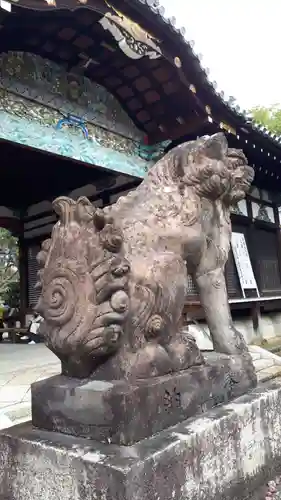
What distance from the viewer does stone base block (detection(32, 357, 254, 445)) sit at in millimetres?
1556

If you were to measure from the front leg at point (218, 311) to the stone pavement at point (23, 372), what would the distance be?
1.85 meters

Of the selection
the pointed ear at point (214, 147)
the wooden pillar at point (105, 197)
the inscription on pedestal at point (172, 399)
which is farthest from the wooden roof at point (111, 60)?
the inscription on pedestal at point (172, 399)

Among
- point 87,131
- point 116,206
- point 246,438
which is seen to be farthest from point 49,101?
point 246,438

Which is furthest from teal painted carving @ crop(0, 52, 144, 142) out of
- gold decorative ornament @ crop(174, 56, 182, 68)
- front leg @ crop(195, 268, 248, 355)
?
front leg @ crop(195, 268, 248, 355)

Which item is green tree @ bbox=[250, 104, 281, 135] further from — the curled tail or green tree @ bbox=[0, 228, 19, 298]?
the curled tail

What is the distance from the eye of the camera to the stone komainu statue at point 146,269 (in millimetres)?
1653

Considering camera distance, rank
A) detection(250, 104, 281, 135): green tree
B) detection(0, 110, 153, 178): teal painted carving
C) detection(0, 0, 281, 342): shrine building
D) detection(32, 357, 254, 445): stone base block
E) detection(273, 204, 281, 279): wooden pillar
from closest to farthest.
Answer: detection(32, 357, 254, 445): stone base block < detection(0, 0, 281, 342): shrine building < detection(0, 110, 153, 178): teal painted carving < detection(273, 204, 281, 279): wooden pillar < detection(250, 104, 281, 135): green tree

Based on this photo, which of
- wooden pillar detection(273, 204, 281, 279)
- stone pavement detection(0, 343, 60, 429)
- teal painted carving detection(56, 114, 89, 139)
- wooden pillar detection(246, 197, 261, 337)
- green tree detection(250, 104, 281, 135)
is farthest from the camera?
green tree detection(250, 104, 281, 135)

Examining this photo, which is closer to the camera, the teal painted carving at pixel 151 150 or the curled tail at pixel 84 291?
the curled tail at pixel 84 291

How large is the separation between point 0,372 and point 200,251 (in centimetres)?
426

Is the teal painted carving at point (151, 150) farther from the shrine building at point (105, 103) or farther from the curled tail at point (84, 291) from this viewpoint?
the curled tail at point (84, 291)

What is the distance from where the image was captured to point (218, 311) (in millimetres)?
2201

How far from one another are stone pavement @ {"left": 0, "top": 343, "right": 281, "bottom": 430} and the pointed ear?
7.92 feet

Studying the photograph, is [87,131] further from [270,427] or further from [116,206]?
[270,427]
